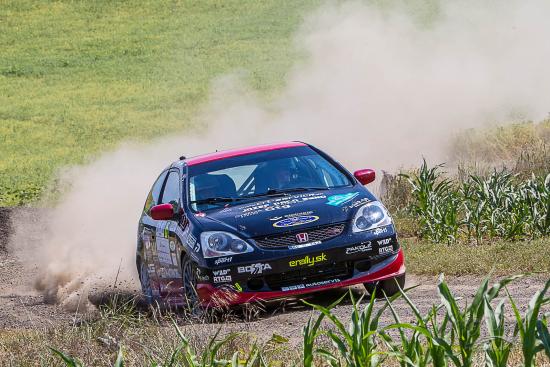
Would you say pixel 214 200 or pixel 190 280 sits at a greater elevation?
pixel 214 200

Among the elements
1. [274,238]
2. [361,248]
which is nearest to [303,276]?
[274,238]

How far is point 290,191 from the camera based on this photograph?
12.0 metres

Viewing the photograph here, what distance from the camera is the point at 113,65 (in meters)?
48.6

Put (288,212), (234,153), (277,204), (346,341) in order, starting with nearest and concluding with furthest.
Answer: (346,341) → (288,212) → (277,204) → (234,153)

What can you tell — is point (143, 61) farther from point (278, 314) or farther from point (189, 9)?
point (278, 314)

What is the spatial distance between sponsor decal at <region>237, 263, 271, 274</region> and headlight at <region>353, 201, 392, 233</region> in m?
0.82

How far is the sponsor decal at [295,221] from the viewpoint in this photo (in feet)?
36.4

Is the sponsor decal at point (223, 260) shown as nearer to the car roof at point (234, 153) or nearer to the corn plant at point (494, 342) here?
the car roof at point (234, 153)

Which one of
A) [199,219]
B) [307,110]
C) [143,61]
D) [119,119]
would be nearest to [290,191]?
[199,219]

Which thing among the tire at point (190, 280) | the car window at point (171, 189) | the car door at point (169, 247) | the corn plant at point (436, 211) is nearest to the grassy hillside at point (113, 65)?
the corn plant at point (436, 211)

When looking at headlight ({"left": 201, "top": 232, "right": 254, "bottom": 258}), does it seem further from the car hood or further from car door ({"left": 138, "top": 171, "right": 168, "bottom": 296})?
car door ({"left": 138, "top": 171, "right": 168, "bottom": 296})

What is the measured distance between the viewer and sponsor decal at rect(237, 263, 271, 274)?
11.0 meters

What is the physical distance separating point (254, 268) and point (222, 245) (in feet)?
1.09

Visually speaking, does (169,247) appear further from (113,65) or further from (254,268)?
(113,65)
